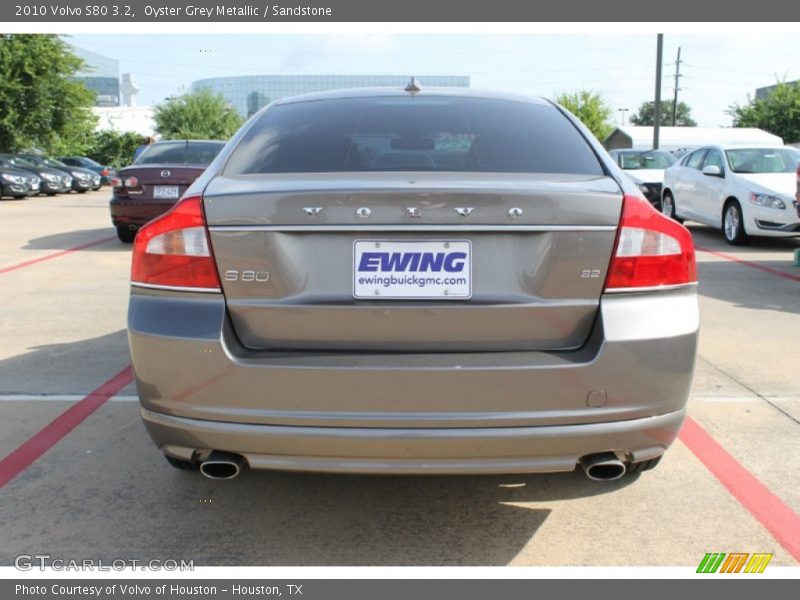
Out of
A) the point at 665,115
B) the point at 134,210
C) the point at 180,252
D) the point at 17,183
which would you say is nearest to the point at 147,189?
the point at 134,210

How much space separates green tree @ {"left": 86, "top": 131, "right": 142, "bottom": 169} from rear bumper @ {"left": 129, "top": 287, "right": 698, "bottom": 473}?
53.3m

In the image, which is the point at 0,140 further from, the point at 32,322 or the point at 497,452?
the point at 497,452

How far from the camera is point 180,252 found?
99.3 inches

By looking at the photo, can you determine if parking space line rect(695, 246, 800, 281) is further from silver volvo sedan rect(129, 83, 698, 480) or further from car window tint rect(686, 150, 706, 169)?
silver volvo sedan rect(129, 83, 698, 480)

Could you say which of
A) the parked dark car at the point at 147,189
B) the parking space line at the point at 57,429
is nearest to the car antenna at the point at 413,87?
the parking space line at the point at 57,429

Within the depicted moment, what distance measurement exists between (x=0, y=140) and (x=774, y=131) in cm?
4377

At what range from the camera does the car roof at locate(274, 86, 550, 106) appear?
3.55 meters

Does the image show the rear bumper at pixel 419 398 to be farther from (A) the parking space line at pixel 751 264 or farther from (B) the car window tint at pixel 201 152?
(B) the car window tint at pixel 201 152

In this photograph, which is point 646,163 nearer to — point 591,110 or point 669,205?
point 669,205

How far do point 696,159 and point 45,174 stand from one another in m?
23.3

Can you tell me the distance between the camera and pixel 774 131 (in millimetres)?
48969

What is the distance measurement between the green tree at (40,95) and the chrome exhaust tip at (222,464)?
112 ft

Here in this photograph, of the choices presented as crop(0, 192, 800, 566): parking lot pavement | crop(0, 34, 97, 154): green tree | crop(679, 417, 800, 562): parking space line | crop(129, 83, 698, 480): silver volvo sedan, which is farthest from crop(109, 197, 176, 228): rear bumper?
crop(0, 34, 97, 154): green tree
